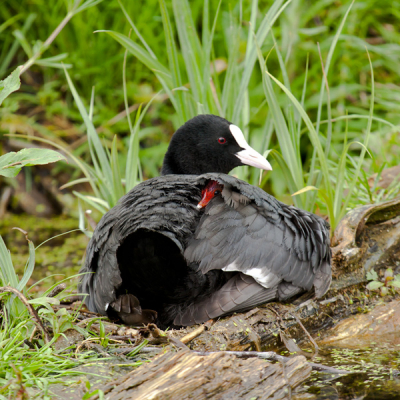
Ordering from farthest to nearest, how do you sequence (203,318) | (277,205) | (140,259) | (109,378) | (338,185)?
(338,185), (277,205), (203,318), (140,259), (109,378)

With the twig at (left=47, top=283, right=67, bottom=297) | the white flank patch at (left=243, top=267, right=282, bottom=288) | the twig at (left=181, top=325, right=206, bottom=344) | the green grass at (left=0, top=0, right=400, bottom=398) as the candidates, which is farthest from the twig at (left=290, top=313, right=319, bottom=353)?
the green grass at (left=0, top=0, right=400, bottom=398)

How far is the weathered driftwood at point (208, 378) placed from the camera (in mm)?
1831

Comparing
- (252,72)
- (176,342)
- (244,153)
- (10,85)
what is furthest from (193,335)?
(252,72)

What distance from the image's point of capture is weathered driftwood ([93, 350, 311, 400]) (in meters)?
1.83

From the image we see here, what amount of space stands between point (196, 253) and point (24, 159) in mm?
866

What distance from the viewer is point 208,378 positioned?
75.0 inches

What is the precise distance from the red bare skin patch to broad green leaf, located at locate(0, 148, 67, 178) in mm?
697

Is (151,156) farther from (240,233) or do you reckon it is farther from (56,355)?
(56,355)

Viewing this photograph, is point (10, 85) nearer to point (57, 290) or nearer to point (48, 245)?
point (57, 290)

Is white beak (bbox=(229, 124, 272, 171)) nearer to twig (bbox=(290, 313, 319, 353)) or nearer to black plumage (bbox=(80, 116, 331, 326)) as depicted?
black plumage (bbox=(80, 116, 331, 326))

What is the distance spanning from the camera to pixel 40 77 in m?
6.43

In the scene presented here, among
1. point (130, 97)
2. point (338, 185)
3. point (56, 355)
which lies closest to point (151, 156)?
point (130, 97)

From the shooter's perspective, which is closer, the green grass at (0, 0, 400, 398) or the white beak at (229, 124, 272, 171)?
the white beak at (229, 124, 272, 171)

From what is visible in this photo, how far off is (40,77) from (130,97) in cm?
120
